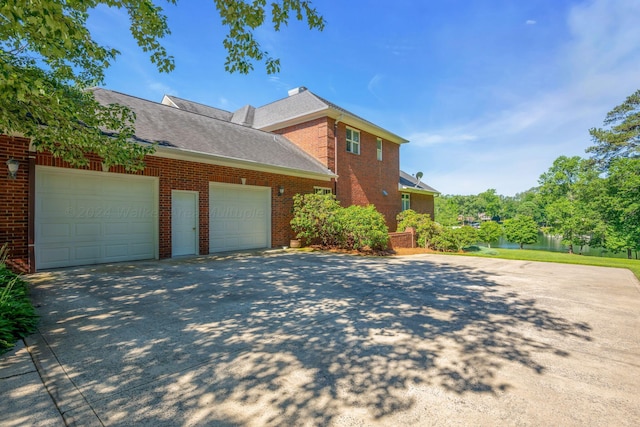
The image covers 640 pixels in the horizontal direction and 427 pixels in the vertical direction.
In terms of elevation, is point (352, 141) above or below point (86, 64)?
above

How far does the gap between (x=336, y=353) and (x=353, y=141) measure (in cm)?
1503

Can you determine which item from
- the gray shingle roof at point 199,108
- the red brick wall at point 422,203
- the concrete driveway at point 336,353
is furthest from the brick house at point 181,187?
the red brick wall at point 422,203

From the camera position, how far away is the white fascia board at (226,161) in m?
8.90

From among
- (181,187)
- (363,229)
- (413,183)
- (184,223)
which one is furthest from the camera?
(413,183)

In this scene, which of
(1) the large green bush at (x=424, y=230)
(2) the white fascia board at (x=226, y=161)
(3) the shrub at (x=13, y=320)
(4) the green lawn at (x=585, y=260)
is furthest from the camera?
(1) the large green bush at (x=424, y=230)

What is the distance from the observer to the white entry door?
9.30 metres

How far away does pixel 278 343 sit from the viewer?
3223mm

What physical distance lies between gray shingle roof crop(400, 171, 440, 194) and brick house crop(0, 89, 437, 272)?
7508 mm

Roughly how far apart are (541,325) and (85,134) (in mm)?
7752

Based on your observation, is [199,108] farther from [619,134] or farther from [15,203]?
[619,134]

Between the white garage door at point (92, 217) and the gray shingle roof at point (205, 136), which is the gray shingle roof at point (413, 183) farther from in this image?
the white garage door at point (92, 217)

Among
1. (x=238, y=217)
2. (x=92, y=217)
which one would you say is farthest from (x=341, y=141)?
(x=92, y=217)

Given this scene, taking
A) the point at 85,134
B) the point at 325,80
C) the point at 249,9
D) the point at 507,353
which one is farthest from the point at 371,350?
the point at 325,80

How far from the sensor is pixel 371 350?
3.06 meters
